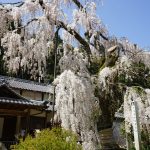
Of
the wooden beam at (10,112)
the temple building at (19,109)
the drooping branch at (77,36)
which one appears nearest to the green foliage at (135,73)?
the drooping branch at (77,36)

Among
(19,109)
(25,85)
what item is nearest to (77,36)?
(19,109)

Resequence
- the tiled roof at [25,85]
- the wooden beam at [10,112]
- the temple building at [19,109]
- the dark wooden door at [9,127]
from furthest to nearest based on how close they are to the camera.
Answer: the tiled roof at [25,85]
the dark wooden door at [9,127]
the wooden beam at [10,112]
the temple building at [19,109]

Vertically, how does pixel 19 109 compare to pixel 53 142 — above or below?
above

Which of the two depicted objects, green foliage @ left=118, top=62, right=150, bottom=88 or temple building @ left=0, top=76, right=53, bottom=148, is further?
temple building @ left=0, top=76, right=53, bottom=148

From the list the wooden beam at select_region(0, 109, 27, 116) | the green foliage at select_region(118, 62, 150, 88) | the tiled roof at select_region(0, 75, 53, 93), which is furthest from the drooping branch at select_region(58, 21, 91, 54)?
the tiled roof at select_region(0, 75, 53, 93)

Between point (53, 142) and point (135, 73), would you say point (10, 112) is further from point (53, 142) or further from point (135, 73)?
point (53, 142)

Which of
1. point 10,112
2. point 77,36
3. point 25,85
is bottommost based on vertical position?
point 10,112

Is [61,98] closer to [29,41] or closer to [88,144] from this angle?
[88,144]

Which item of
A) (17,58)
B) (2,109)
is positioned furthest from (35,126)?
(17,58)

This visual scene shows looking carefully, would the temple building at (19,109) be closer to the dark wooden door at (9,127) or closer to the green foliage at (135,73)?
the dark wooden door at (9,127)

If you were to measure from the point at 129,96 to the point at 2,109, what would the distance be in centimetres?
968

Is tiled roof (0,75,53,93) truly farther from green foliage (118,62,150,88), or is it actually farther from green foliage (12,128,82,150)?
green foliage (12,128,82,150)

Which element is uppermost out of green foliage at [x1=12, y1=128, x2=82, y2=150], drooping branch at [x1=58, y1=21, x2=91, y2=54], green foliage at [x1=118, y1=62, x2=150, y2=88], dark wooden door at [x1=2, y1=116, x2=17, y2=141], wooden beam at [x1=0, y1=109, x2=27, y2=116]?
drooping branch at [x1=58, y1=21, x2=91, y2=54]

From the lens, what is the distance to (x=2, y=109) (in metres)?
17.1
